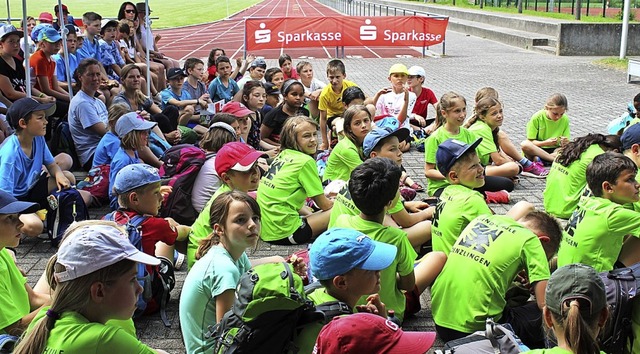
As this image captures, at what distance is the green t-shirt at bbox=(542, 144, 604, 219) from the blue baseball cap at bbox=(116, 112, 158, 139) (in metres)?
4.24

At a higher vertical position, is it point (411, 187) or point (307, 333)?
point (307, 333)

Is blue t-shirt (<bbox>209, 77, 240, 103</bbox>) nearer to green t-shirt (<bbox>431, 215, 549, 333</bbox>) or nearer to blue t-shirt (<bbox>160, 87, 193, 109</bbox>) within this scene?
blue t-shirt (<bbox>160, 87, 193, 109</bbox>)

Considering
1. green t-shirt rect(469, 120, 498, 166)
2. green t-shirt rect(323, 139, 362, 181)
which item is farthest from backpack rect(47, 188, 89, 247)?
green t-shirt rect(469, 120, 498, 166)

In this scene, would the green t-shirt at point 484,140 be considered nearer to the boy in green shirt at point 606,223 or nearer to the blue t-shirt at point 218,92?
the boy in green shirt at point 606,223

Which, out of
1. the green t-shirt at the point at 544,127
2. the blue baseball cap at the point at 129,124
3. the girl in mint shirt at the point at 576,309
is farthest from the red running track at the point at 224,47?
the girl in mint shirt at the point at 576,309

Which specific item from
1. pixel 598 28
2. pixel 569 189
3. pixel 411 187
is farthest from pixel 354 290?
pixel 598 28

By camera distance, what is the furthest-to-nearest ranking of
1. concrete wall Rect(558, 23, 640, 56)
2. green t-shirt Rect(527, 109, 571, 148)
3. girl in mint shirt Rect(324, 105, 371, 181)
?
concrete wall Rect(558, 23, 640, 56), green t-shirt Rect(527, 109, 571, 148), girl in mint shirt Rect(324, 105, 371, 181)

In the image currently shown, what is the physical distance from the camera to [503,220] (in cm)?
449

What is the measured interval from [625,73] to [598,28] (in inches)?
181

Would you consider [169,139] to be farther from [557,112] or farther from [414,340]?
[414,340]

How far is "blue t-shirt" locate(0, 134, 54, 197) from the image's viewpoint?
21.9 feet

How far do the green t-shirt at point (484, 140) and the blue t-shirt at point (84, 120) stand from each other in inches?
179

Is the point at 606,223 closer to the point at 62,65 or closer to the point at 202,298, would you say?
the point at 202,298

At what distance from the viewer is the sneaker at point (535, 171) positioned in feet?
30.2
